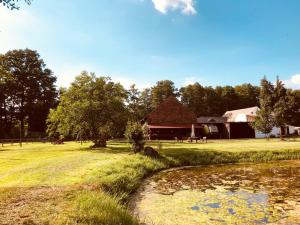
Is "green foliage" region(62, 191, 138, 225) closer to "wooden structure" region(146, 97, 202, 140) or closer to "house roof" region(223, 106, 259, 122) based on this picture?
"wooden structure" region(146, 97, 202, 140)

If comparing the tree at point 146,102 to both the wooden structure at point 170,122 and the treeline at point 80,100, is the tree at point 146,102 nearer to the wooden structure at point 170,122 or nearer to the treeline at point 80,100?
the treeline at point 80,100

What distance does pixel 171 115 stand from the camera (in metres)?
57.0

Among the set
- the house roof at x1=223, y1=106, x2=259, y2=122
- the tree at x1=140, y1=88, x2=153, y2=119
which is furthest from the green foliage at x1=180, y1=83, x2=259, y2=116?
the house roof at x1=223, y1=106, x2=259, y2=122

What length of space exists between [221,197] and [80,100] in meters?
23.1

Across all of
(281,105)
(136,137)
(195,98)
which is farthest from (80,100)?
(195,98)

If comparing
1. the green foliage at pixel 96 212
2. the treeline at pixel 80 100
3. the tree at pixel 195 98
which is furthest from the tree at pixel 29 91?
the green foliage at pixel 96 212

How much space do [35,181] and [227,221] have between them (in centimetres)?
842

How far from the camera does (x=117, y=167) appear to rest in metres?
16.8

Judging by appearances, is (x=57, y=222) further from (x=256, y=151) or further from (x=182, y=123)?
(x=182, y=123)

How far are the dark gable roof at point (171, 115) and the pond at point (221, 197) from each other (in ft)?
117

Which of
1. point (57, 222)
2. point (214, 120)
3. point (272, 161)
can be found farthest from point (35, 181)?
point (214, 120)

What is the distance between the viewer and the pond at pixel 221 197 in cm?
1000

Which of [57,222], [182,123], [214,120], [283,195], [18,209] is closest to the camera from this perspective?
[57,222]

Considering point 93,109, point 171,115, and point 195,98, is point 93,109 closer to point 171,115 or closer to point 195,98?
point 171,115
